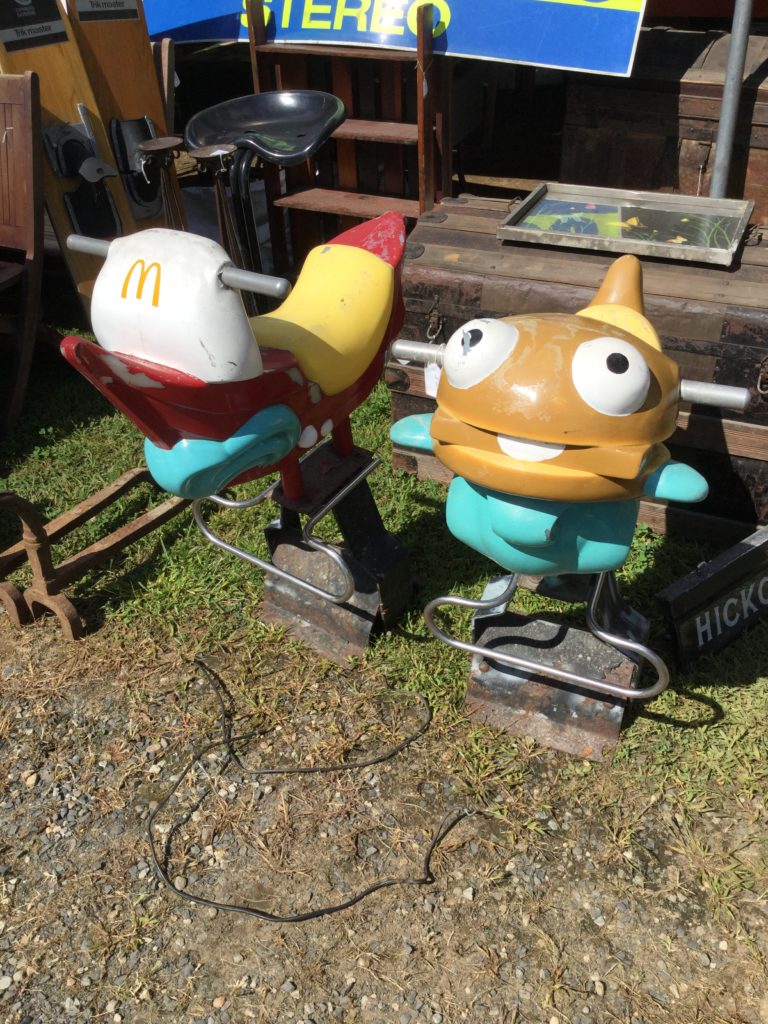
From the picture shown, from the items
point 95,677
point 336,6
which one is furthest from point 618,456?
point 336,6

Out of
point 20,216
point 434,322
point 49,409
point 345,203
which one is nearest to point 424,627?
point 434,322

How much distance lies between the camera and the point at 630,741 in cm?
259

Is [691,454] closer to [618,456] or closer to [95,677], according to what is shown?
[618,456]

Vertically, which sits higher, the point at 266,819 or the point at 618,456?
the point at 618,456

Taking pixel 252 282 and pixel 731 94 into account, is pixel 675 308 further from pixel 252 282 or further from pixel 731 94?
pixel 731 94

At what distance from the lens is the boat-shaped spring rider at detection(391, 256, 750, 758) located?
70.4 inches

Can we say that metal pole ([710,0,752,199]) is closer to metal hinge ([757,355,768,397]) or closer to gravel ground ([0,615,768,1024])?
metal hinge ([757,355,768,397])

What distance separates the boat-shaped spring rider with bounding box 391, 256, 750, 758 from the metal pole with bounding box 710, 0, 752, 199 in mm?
2249

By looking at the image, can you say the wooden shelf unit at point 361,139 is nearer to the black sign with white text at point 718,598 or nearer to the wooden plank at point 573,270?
the wooden plank at point 573,270

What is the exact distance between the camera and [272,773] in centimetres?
261

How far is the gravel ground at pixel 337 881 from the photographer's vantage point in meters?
2.08

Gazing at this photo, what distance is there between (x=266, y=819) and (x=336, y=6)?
4348 mm

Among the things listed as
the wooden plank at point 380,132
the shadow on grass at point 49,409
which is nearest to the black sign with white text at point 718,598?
the shadow on grass at point 49,409

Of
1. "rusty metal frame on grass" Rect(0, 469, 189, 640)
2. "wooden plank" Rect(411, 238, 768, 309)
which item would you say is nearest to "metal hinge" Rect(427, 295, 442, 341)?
"wooden plank" Rect(411, 238, 768, 309)
